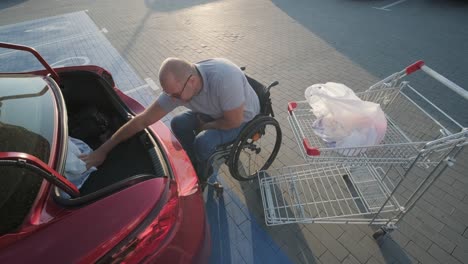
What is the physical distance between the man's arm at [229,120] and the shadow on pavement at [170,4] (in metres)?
9.28

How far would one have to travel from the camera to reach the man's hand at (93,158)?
1.69 m

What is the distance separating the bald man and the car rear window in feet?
1.27

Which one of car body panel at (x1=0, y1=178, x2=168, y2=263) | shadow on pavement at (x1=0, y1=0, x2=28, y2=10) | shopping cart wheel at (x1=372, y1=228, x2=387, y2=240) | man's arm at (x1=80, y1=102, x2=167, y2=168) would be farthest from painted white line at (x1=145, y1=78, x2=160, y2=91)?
shadow on pavement at (x1=0, y1=0, x2=28, y2=10)

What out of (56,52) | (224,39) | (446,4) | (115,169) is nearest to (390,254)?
(115,169)

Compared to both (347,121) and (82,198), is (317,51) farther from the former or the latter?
(82,198)

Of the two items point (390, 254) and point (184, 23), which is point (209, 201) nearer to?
point (390, 254)

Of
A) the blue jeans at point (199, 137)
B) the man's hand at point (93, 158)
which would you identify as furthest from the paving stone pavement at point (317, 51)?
the man's hand at point (93, 158)

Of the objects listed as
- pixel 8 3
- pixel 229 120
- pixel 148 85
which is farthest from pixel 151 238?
pixel 8 3

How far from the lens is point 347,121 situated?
178cm

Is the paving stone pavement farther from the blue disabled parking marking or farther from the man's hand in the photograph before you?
the man's hand

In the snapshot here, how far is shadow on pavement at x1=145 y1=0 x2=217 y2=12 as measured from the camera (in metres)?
9.98

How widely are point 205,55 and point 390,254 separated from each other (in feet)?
17.2

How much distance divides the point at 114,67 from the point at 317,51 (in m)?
4.89

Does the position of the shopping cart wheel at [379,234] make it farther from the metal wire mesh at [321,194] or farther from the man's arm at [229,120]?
the man's arm at [229,120]
